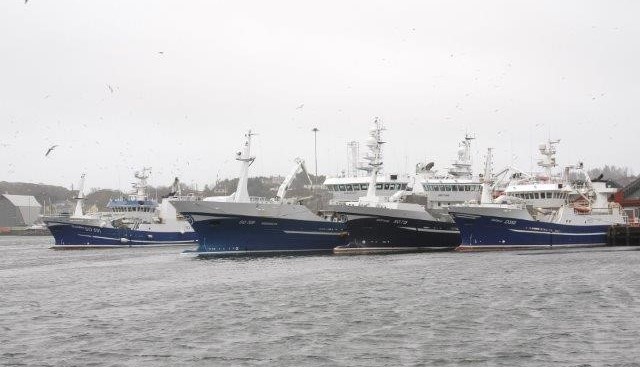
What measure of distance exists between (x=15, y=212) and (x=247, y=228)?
420 feet

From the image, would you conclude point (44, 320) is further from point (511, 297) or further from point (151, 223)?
point (151, 223)

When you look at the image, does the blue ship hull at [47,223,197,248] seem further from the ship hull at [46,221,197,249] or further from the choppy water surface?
the choppy water surface

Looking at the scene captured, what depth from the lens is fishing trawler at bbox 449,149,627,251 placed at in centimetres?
5650

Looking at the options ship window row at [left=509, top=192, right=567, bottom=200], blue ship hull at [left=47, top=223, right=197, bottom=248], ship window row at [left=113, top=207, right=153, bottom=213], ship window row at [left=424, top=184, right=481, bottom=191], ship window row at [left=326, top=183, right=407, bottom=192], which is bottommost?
blue ship hull at [left=47, top=223, right=197, bottom=248]

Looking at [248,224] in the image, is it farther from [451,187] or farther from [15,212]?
[15,212]

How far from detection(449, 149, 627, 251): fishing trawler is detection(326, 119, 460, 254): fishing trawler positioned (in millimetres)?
3284

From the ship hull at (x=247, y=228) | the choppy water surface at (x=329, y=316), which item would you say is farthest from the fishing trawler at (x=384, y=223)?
the choppy water surface at (x=329, y=316)

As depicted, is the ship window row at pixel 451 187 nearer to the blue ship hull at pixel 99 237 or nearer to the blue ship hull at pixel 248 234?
the blue ship hull at pixel 248 234

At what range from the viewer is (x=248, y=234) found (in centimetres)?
5306

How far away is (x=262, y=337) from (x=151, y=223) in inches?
2349

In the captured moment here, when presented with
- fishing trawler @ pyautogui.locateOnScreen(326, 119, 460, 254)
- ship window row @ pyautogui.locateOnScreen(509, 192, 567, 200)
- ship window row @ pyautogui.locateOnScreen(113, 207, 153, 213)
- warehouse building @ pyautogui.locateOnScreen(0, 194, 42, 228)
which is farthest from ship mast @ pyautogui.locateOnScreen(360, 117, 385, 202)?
warehouse building @ pyautogui.locateOnScreen(0, 194, 42, 228)

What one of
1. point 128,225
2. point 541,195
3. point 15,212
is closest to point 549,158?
point 541,195

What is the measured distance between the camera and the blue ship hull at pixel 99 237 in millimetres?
73625

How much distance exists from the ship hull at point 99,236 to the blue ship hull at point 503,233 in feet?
116
